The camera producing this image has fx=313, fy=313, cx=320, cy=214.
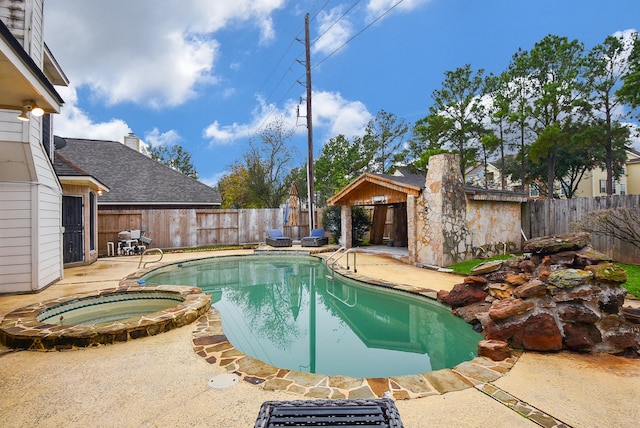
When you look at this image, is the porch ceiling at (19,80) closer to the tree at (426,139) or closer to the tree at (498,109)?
the tree at (426,139)

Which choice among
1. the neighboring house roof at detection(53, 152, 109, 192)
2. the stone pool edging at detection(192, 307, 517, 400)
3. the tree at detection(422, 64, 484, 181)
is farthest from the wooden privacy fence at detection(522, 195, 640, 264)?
the neighboring house roof at detection(53, 152, 109, 192)

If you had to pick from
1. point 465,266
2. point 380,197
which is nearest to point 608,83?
point 380,197

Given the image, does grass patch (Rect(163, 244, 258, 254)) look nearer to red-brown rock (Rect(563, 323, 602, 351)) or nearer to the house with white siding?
the house with white siding

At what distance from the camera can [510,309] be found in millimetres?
4105

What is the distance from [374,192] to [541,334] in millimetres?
9052

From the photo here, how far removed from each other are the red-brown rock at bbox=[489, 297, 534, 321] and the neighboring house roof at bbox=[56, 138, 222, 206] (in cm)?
1678

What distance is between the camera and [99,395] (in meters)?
2.92

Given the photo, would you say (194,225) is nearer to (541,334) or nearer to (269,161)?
(269,161)

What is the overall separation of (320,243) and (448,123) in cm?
1504

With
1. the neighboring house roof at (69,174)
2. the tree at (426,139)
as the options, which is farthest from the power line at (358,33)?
the neighboring house roof at (69,174)

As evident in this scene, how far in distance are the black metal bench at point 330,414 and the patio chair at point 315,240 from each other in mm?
12900

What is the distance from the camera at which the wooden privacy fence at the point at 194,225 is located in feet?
45.3

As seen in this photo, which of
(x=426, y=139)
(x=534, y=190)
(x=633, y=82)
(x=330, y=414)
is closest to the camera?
(x=330, y=414)

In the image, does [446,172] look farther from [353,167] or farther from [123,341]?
[353,167]
